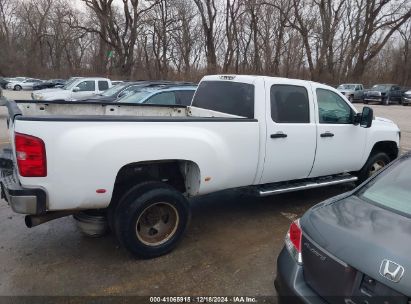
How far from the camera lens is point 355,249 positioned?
2066mm

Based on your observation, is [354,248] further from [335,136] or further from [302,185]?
[335,136]

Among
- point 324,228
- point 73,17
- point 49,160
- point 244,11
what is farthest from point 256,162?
point 73,17

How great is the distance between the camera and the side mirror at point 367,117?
5000 mm

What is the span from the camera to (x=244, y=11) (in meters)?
42.9

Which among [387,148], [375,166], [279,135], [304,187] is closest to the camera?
[279,135]

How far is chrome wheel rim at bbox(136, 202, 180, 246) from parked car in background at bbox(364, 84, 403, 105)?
30.5m

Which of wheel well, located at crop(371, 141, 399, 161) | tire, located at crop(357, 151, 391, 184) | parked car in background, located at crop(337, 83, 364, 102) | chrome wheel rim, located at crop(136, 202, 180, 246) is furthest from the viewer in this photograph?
parked car in background, located at crop(337, 83, 364, 102)

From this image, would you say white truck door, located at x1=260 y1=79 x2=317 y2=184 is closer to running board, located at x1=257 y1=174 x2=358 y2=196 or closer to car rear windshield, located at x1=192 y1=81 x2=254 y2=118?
running board, located at x1=257 y1=174 x2=358 y2=196

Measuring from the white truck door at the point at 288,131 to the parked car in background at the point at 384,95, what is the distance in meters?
28.7

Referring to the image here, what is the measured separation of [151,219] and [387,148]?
4.32 meters

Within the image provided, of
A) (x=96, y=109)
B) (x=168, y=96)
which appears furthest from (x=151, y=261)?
(x=168, y=96)

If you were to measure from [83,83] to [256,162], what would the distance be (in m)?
16.2

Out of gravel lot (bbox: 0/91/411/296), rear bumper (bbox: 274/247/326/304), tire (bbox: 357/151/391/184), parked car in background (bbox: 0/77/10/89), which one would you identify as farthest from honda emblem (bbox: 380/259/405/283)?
parked car in background (bbox: 0/77/10/89)

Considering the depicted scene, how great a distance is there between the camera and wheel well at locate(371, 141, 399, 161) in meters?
5.80
